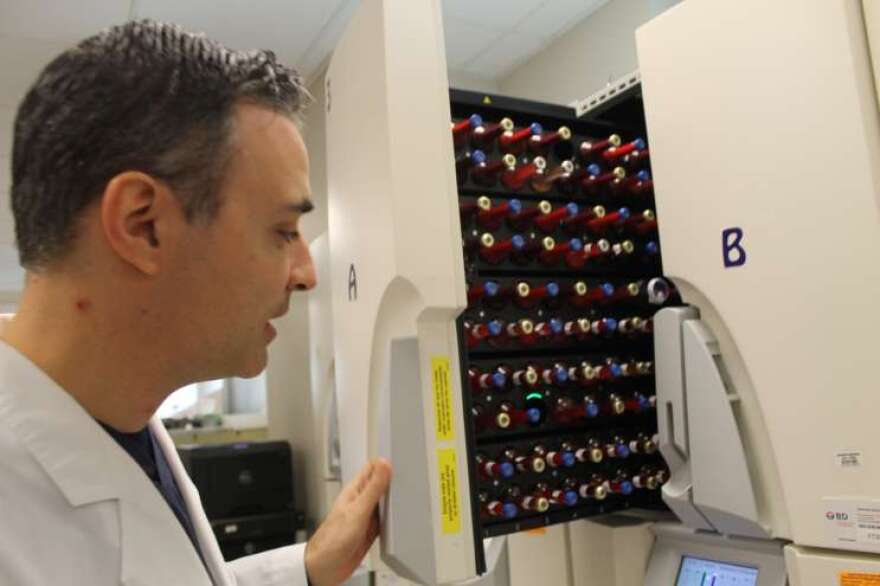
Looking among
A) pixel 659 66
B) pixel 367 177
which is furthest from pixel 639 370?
pixel 367 177

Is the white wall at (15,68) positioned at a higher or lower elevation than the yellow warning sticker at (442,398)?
higher

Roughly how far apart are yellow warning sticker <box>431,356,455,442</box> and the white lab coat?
0.43 metres

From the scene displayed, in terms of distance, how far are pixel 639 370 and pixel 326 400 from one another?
6.36 feet

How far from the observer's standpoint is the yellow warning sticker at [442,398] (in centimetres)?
119

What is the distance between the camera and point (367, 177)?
1.24 metres

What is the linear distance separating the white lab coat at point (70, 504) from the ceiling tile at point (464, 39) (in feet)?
9.62

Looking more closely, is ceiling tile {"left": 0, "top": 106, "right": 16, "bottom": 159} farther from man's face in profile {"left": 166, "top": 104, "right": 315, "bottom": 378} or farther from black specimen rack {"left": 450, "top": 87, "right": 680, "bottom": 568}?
man's face in profile {"left": 166, "top": 104, "right": 315, "bottom": 378}

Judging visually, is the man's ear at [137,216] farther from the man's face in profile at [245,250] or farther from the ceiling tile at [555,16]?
the ceiling tile at [555,16]

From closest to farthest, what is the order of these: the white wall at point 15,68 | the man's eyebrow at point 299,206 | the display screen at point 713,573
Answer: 1. the man's eyebrow at point 299,206
2. the display screen at point 713,573
3. the white wall at point 15,68

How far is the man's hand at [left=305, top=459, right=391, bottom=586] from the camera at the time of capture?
1.20 m

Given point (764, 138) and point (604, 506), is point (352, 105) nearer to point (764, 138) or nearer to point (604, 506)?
point (764, 138)

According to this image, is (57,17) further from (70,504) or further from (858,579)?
(858,579)

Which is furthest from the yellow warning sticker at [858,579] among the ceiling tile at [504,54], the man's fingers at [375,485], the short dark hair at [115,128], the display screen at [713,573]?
the ceiling tile at [504,54]

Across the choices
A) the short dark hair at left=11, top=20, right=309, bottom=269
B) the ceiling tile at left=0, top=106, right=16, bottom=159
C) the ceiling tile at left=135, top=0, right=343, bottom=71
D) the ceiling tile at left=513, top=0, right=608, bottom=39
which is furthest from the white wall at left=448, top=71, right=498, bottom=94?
the short dark hair at left=11, top=20, right=309, bottom=269
